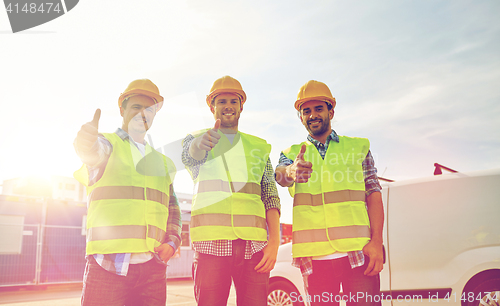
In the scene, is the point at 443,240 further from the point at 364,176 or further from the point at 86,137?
the point at 86,137

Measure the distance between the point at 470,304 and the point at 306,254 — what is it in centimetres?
246

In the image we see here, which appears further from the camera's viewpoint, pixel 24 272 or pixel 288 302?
pixel 24 272

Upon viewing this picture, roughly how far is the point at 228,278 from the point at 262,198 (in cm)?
66

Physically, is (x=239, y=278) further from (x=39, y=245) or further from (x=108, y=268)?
(x=39, y=245)

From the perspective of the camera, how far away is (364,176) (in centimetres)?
290

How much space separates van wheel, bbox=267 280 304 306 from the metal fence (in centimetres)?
856

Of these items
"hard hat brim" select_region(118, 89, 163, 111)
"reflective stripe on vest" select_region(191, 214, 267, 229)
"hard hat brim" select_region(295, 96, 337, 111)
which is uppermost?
"hard hat brim" select_region(295, 96, 337, 111)

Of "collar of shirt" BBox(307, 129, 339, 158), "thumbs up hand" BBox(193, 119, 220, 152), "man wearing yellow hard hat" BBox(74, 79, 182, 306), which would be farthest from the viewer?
"collar of shirt" BBox(307, 129, 339, 158)

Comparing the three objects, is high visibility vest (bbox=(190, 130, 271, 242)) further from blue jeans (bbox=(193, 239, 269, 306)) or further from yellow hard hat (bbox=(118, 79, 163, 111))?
yellow hard hat (bbox=(118, 79, 163, 111))

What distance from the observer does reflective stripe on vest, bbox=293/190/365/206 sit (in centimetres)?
277

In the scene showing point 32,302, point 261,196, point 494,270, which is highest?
point 261,196

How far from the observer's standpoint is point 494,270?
3.96 m

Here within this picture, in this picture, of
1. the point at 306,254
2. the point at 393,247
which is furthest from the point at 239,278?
A: the point at 393,247

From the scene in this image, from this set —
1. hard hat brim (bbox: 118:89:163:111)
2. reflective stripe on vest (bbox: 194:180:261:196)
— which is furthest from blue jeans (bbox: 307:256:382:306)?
hard hat brim (bbox: 118:89:163:111)
